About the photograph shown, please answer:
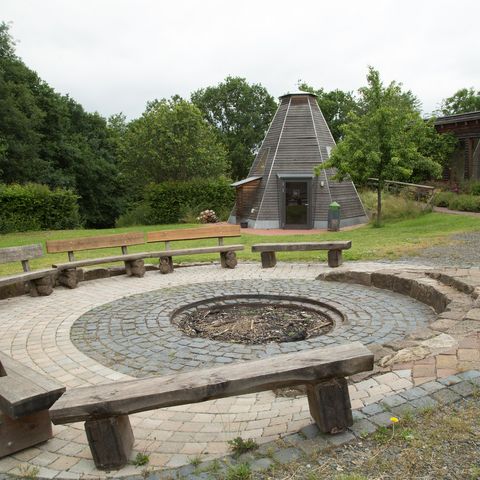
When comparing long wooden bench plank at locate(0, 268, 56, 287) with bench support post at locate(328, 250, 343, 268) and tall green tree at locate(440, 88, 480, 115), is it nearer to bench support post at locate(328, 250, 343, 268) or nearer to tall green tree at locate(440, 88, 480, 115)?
bench support post at locate(328, 250, 343, 268)

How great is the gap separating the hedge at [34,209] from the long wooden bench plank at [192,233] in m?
13.3

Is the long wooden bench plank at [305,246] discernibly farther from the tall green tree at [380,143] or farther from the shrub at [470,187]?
the shrub at [470,187]

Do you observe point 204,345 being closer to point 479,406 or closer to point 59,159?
point 479,406

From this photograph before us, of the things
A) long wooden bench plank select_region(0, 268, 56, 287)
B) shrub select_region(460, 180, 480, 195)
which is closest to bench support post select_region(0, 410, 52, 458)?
long wooden bench plank select_region(0, 268, 56, 287)

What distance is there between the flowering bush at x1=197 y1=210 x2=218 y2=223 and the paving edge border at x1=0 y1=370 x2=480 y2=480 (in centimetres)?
2076

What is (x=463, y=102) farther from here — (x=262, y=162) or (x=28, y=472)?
(x=28, y=472)

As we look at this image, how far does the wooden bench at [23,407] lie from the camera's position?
2.74 meters

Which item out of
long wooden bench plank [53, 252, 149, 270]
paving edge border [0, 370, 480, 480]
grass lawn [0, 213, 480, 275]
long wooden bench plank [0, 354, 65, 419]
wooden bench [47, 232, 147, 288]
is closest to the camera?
paving edge border [0, 370, 480, 480]

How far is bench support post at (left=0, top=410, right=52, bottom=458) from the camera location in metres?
2.86

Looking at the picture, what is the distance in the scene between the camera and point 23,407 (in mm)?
2721

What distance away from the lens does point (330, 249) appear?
9234mm

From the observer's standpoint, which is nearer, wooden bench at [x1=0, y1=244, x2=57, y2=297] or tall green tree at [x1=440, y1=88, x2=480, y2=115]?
wooden bench at [x1=0, y1=244, x2=57, y2=297]

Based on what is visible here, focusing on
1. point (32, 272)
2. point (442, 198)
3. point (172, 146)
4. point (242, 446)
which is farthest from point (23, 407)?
point (172, 146)

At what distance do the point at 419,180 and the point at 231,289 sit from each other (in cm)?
2308
